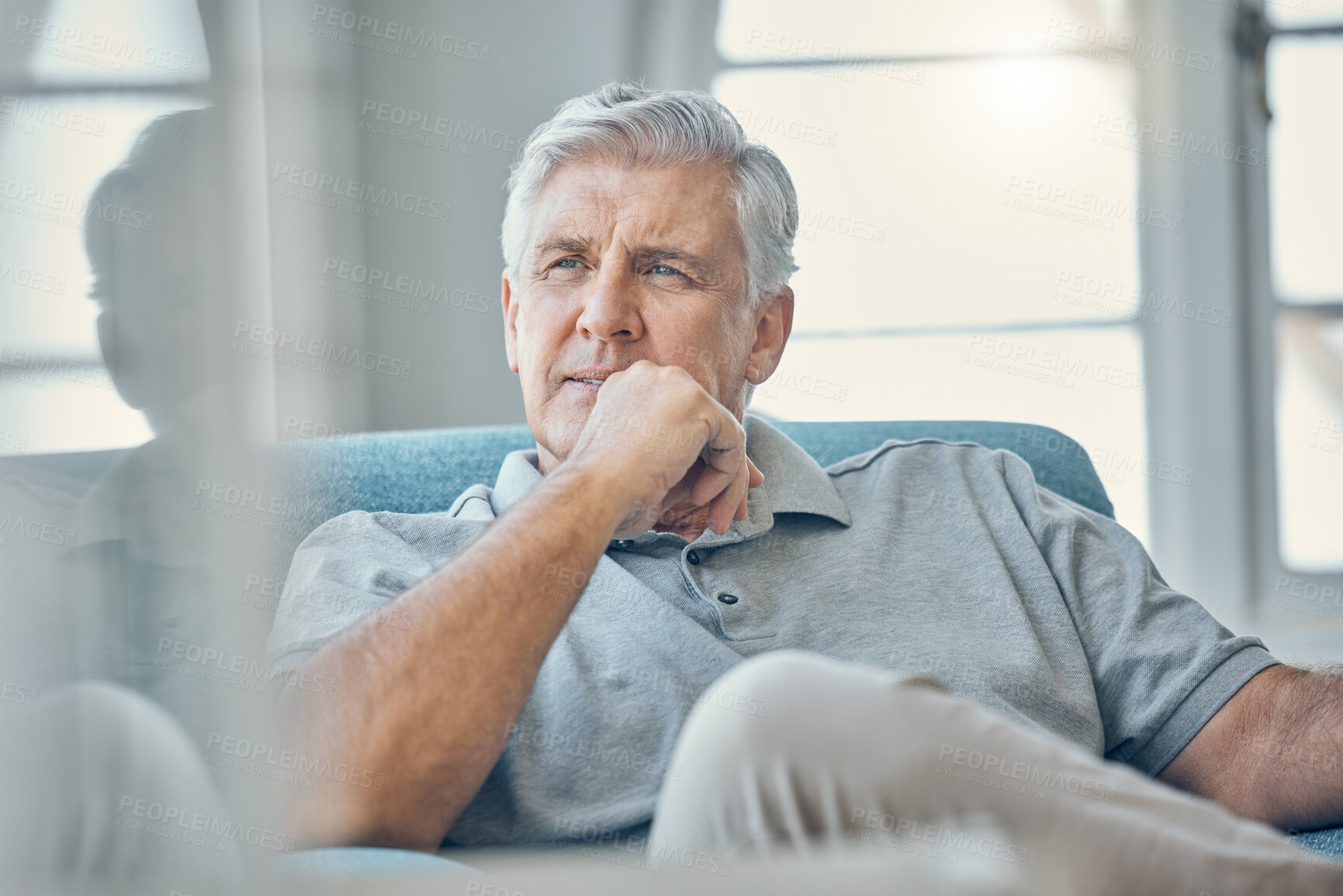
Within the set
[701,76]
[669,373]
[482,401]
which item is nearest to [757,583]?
[669,373]

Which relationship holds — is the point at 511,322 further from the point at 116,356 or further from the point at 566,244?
the point at 116,356

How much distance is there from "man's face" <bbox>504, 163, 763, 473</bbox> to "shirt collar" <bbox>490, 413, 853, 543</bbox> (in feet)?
0.18

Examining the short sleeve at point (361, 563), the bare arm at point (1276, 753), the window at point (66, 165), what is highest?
the window at point (66, 165)

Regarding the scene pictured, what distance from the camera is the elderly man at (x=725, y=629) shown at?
634mm

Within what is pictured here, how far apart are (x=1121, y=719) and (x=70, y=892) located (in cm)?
110

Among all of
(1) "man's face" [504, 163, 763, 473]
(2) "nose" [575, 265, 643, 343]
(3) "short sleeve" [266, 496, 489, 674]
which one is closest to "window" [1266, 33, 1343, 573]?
(1) "man's face" [504, 163, 763, 473]

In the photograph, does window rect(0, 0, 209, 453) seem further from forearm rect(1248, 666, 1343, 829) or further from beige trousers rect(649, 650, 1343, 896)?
forearm rect(1248, 666, 1343, 829)

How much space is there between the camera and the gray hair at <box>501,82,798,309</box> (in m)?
1.35

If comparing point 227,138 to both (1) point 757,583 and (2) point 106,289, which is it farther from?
(1) point 757,583

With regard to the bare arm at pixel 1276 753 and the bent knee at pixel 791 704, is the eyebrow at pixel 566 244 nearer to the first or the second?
the bent knee at pixel 791 704

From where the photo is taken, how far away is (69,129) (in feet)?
0.95

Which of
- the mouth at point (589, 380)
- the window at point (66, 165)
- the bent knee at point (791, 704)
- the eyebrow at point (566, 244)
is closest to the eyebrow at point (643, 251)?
the eyebrow at point (566, 244)

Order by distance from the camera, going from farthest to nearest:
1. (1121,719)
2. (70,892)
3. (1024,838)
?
(1121,719)
(1024,838)
(70,892)

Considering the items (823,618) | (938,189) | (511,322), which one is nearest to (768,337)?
(511,322)
